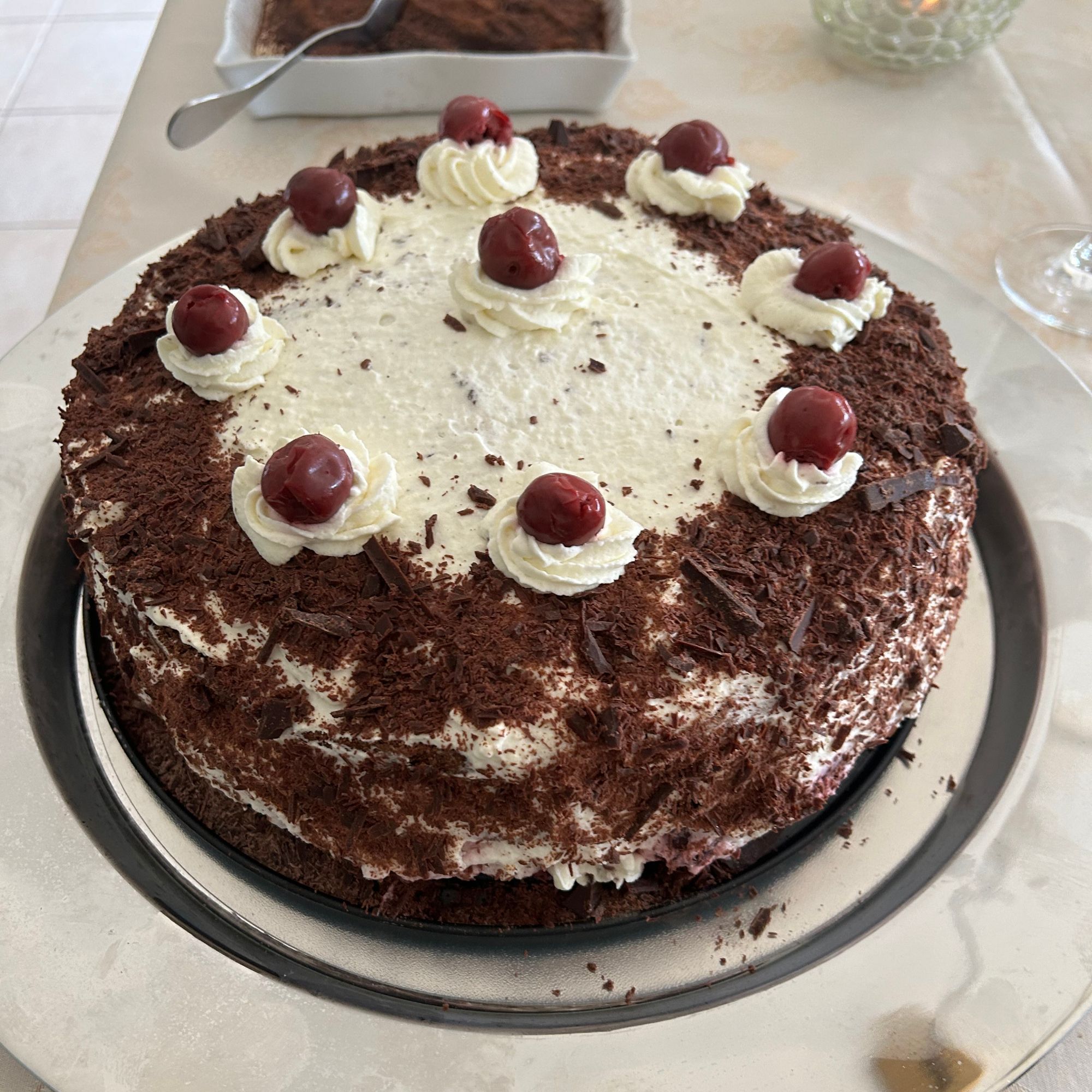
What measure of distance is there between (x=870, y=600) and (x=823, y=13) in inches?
138

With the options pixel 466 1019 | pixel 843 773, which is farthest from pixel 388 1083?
pixel 843 773

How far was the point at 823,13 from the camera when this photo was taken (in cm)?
432

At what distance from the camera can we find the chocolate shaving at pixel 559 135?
9.29ft

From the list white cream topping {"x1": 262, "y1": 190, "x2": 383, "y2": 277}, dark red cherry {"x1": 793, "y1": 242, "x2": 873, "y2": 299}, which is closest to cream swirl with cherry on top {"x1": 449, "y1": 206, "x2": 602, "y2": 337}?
white cream topping {"x1": 262, "y1": 190, "x2": 383, "y2": 277}

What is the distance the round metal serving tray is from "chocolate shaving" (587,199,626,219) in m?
1.45

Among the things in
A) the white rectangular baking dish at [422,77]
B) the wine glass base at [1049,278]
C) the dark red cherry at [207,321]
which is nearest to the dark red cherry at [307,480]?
the dark red cherry at [207,321]

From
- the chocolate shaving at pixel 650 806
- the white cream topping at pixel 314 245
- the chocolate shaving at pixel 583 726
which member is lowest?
the chocolate shaving at pixel 650 806

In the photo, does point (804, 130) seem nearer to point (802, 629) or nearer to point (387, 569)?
point (802, 629)

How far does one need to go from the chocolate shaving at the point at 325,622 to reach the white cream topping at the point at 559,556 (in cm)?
31

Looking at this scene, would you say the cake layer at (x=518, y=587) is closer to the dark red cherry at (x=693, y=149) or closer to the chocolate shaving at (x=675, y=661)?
the chocolate shaving at (x=675, y=661)

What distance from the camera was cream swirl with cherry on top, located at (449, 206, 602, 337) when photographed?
2.20 meters

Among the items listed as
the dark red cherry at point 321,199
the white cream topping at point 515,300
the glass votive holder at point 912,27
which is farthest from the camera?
the glass votive holder at point 912,27

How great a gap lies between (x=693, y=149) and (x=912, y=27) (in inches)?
91.5

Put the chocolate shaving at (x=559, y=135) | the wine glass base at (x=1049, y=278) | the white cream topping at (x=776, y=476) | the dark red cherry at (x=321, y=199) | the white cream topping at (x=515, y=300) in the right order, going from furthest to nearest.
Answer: the wine glass base at (x=1049, y=278) < the chocolate shaving at (x=559, y=135) < the dark red cherry at (x=321, y=199) < the white cream topping at (x=515, y=300) < the white cream topping at (x=776, y=476)
